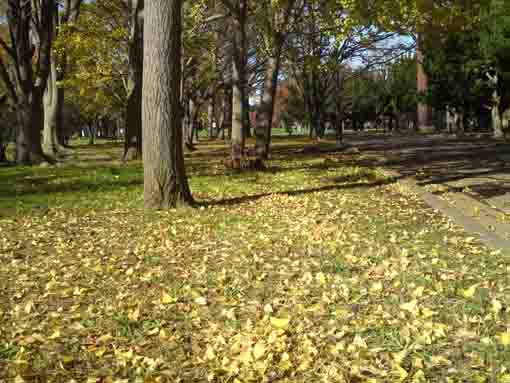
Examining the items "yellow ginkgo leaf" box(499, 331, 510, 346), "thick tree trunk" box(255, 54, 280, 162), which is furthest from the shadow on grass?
"yellow ginkgo leaf" box(499, 331, 510, 346)

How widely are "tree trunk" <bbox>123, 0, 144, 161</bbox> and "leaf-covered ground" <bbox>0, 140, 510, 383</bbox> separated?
11651 mm

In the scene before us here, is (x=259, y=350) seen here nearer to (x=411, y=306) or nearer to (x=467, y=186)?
(x=411, y=306)

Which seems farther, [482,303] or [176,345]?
[482,303]

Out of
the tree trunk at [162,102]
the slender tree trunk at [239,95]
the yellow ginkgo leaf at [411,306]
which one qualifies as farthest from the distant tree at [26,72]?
the yellow ginkgo leaf at [411,306]

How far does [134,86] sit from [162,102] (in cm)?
1225

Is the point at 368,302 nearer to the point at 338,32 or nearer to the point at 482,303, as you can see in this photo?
the point at 482,303

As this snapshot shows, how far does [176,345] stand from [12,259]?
3.43m

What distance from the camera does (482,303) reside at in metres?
4.55

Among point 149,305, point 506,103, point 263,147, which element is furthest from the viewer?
point 506,103

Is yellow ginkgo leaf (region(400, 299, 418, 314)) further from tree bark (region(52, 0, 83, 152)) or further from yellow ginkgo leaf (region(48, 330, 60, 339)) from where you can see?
tree bark (region(52, 0, 83, 152))

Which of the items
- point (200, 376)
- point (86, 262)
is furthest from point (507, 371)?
point (86, 262)

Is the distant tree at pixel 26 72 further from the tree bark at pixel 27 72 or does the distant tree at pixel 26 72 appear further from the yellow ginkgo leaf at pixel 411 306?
the yellow ginkgo leaf at pixel 411 306

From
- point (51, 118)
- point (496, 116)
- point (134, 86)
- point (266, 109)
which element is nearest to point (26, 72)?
point (134, 86)

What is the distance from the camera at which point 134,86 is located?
20.6 metres
